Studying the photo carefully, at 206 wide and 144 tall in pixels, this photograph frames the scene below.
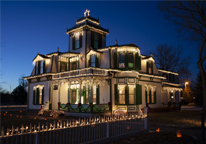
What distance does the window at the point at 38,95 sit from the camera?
25.9 metres

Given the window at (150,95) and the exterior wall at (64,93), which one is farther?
the window at (150,95)

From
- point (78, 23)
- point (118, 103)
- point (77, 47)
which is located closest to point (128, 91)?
point (118, 103)

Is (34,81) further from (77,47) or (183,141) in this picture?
(183,141)

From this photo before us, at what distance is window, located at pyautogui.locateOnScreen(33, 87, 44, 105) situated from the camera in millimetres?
25855

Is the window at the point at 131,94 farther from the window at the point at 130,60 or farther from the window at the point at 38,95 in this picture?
the window at the point at 38,95

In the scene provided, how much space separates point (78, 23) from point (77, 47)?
3.58 meters

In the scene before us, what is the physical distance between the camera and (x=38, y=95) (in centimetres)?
2642

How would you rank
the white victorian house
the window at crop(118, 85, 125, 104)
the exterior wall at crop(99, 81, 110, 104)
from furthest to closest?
the window at crop(118, 85, 125, 104) → the exterior wall at crop(99, 81, 110, 104) → the white victorian house

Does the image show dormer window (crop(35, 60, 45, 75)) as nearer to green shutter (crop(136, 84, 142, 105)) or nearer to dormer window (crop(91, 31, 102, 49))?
dormer window (crop(91, 31, 102, 49))

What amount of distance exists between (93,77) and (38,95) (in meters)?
10.7

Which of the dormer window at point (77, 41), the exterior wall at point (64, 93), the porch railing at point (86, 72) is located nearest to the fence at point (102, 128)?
the porch railing at point (86, 72)

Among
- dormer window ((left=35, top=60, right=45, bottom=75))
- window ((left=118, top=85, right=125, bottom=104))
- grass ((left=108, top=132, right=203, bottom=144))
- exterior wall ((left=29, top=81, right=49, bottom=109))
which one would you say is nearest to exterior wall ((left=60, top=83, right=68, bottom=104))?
exterior wall ((left=29, top=81, right=49, bottom=109))

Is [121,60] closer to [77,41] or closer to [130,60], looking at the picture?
[130,60]

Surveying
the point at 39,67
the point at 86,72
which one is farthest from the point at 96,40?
the point at 39,67
